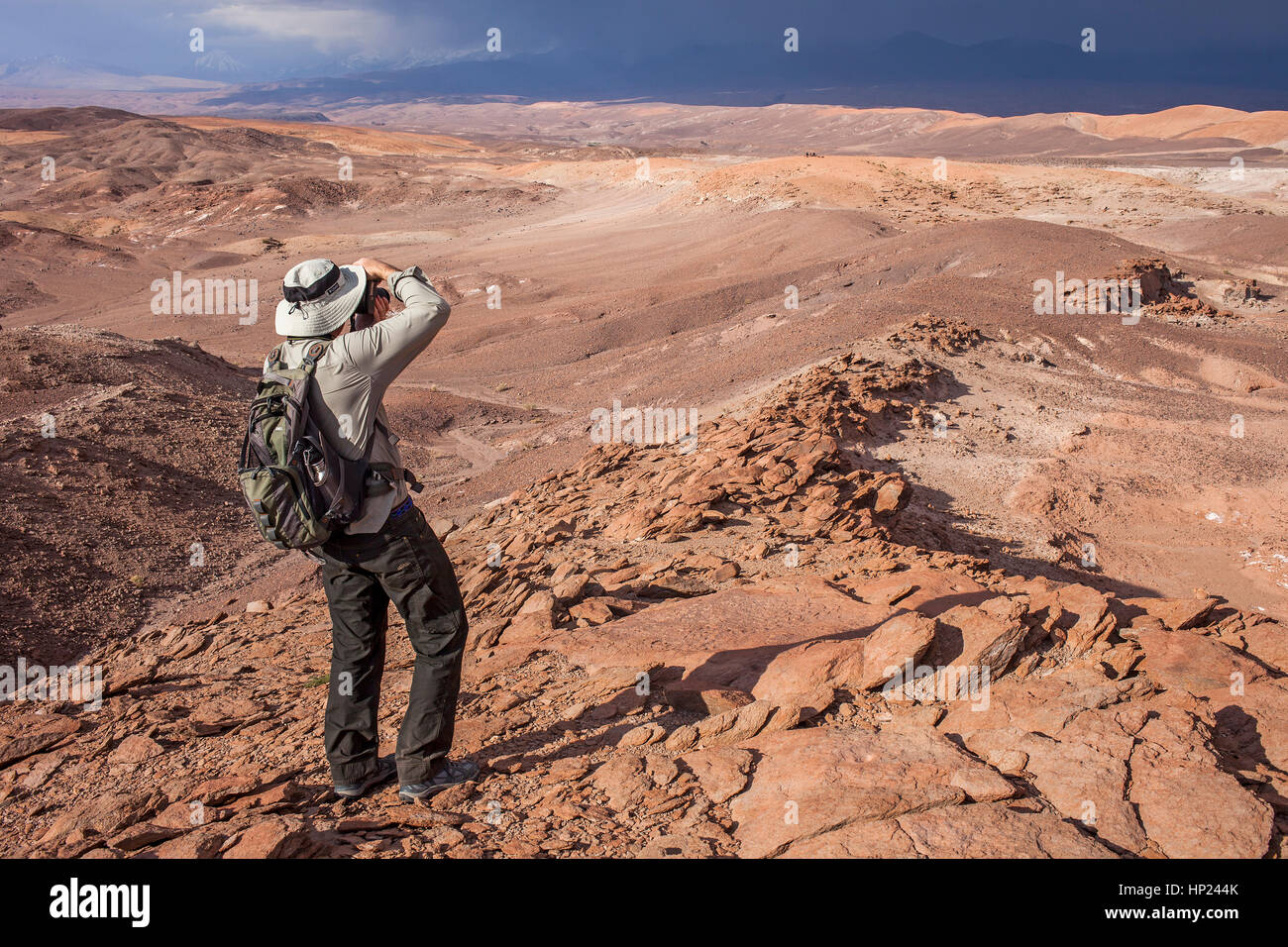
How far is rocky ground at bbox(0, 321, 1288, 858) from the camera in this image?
2914mm

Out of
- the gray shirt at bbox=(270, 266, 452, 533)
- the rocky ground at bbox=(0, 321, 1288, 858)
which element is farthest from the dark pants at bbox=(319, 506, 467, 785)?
the rocky ground at bbox=(0, 321, 1288, 858)

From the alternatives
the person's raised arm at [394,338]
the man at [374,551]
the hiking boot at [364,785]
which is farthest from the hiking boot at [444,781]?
the person's raised arm at [394,338]

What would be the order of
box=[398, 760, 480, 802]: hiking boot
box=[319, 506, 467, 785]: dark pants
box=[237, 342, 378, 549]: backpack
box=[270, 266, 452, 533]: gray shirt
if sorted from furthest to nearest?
1. box=[398, 760, 480, 802]: hiking boot
2. box=[319, 506, 467, 785]: dark pants
3. box=[270, 266, 452, 533]: gray shirt
4. box=[237, 342, 378, 549]: backpack

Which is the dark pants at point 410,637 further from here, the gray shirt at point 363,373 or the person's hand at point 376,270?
the person's hand at point 376,270

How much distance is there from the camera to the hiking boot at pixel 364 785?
3.34 metres

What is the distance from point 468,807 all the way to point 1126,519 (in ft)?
26.7

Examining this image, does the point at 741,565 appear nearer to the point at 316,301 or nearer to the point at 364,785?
the point at 364,785

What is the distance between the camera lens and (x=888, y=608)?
16.4ft

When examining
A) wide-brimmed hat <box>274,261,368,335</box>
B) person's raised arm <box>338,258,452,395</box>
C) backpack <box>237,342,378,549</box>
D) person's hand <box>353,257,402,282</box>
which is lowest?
backpack <box>237,342,378,549</box>

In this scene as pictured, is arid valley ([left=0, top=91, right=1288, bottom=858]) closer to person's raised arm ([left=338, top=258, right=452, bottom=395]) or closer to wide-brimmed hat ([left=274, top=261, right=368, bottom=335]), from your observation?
person's raised arm ([left=338, top=258, right=452, bottom=395])

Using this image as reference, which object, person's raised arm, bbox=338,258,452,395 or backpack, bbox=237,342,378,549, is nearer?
backpack, bbox=237,342,378,549

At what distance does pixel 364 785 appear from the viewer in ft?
11.0

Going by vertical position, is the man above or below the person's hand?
below

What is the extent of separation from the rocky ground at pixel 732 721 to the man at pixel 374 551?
0.20 meters
